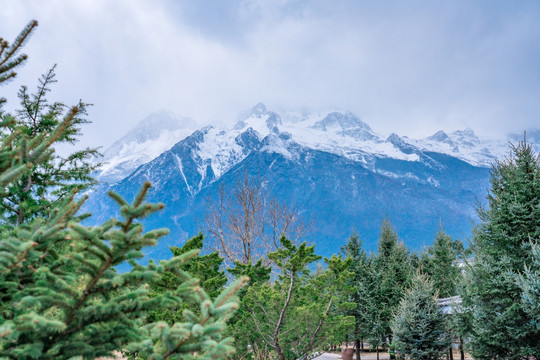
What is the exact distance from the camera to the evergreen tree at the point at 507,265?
9.11m

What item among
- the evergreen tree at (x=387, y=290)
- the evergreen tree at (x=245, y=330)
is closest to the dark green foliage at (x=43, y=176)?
the evergreen tree at (x=245, y=330)

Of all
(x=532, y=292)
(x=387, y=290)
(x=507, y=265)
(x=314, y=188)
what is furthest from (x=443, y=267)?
(x=314, y=188)

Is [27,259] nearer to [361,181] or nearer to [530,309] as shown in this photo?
[530,309]

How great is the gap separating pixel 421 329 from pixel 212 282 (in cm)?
990

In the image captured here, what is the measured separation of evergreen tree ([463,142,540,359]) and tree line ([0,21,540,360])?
0.04m

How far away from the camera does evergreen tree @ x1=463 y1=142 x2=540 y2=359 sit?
359 inches

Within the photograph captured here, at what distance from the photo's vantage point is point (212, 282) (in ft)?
27.9

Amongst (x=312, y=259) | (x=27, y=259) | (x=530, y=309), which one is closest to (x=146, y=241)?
(x=27, y=259)

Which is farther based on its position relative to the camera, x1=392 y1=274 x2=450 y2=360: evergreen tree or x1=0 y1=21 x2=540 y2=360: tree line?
x1=392 y1=274 x2=450 y2=360: evergreen tree

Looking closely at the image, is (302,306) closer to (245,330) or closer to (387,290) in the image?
(245,330)

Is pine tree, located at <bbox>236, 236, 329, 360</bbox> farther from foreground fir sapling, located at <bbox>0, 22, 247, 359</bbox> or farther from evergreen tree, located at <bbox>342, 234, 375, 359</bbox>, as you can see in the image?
evergreen tree, located at <bbox>342, 234, 375, 359</bbox>

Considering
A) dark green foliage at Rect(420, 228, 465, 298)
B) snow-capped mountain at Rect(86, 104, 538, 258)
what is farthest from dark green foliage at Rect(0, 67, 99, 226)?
snow-capped mountain at Rect(86, 104, 538, 258)

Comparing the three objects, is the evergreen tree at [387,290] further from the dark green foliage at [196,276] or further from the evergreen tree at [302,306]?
the dark green foliage at [196,276]

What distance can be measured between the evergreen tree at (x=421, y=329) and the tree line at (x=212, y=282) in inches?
2.0
